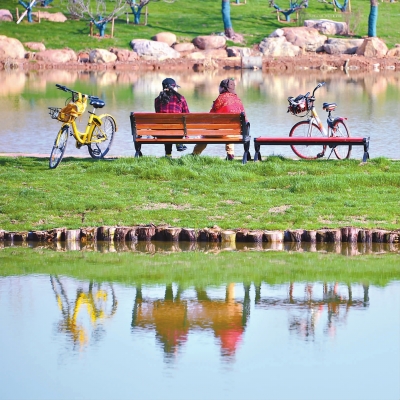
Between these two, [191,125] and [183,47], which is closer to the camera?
[191,125]

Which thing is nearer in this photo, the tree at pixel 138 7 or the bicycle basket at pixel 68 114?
the bicycle basket at pixel 68 114

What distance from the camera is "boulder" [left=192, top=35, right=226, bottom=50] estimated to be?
64.4 metres

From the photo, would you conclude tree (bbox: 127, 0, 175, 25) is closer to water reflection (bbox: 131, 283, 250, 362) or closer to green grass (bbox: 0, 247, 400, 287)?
green grass (bbox: 0, 247, 400, 287)

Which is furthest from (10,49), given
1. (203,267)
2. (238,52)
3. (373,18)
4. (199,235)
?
(203,267)

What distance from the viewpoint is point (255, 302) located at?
987cm

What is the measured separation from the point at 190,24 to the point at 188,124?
183 ft

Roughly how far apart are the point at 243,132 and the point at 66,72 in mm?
39415

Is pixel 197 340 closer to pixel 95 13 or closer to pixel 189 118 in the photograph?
pixel 189 118

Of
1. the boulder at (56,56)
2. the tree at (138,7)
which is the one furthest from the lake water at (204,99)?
the tree at (138,7)

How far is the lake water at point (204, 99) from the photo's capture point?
71.6ft

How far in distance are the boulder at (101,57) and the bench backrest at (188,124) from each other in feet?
142

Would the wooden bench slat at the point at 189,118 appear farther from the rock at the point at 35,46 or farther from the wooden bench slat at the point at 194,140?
the rock at the point at 35,46

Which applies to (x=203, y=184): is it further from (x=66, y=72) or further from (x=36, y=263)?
(x=66, y=72)

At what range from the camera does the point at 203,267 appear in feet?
36.7
